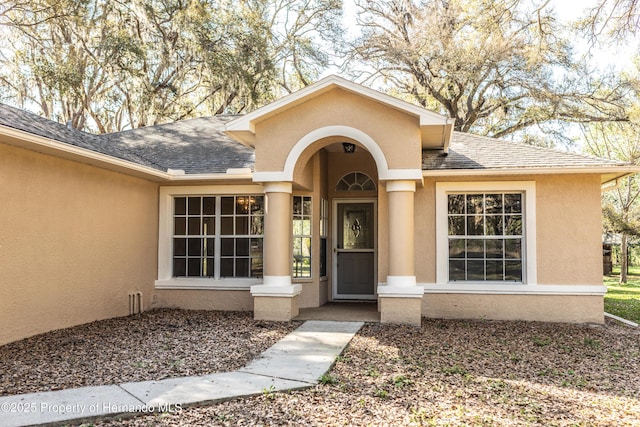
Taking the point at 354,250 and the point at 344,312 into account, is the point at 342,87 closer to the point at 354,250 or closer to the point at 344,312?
the point at 354,250

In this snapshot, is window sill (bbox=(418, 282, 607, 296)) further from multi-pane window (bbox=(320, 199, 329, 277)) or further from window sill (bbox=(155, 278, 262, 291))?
window sill (bbox=(155, 278, 262, 291))

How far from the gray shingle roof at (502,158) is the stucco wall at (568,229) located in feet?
1.02

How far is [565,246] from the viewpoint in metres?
9.73

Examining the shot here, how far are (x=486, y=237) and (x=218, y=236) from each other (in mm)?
5470

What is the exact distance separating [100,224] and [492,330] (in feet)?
23.4

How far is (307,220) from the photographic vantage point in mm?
11016

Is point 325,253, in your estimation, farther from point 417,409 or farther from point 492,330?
point 417,409

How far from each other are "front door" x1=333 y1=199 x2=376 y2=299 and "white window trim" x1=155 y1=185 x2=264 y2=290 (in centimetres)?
215

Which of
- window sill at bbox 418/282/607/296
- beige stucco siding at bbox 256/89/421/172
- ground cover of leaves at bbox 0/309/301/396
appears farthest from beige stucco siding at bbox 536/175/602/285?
ground cover of leaves at bbox 0/309/301/396

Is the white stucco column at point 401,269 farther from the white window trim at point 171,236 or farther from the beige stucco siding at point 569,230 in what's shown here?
the white window trim at point 171,236

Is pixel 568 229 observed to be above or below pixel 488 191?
below

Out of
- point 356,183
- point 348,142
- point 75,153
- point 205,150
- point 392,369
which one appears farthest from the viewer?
point 205,150

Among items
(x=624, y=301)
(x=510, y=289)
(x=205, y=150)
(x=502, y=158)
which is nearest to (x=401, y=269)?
(x=510, y=289)

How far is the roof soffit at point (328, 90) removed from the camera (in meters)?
8.77
